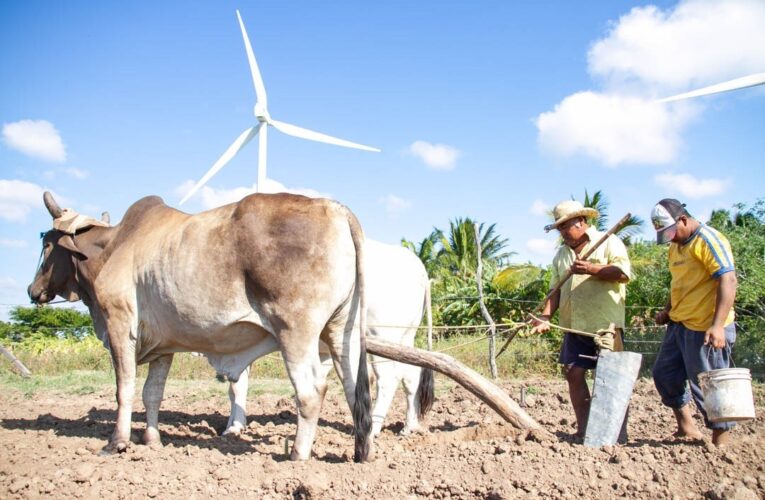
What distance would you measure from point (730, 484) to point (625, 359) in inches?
48.8

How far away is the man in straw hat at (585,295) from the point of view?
203 inches

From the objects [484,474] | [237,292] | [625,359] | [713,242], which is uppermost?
[713,242]

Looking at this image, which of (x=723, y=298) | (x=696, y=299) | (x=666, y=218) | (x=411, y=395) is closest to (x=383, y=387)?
(x=411, y=395)

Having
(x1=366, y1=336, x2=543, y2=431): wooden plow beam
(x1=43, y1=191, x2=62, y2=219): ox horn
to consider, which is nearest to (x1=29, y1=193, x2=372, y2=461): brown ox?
(x1=366, y1=336, x2=543, y2=431): wooden plow beam

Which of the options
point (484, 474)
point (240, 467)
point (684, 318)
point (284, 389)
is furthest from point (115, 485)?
point (284, 389)

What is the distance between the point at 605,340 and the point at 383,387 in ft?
Answer: 8.15

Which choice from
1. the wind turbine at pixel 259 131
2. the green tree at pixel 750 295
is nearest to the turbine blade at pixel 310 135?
the wind turbine at pixel 259 131

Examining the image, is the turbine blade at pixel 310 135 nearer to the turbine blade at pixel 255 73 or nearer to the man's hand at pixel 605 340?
the turbine blade at pixel 255 73

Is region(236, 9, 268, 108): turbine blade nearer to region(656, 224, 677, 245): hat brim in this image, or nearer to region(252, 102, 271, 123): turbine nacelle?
region(252, 102, 271, 123): turbine nacelle

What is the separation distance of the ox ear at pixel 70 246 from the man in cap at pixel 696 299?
5.51 meters

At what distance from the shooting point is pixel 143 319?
19.3 ft

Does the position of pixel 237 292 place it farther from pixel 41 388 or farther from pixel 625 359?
pixel 41 388

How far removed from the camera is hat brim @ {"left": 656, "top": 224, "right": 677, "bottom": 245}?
475cm

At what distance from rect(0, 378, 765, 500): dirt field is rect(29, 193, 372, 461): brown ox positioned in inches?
18.7
